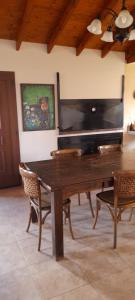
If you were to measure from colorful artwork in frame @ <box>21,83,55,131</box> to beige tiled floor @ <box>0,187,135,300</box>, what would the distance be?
190cm

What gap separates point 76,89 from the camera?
4.48 metres

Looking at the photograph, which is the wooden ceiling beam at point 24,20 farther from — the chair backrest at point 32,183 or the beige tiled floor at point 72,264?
the beige tiled floor at point 72,264

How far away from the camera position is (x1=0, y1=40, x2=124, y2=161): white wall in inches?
154

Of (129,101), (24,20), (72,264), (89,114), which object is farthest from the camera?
(129,101)

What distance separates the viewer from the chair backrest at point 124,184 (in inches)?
83.0

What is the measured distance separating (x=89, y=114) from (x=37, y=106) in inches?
45.5

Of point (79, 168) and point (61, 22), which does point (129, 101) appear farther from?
point (79, 168)

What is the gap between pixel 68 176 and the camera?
88.3 inches

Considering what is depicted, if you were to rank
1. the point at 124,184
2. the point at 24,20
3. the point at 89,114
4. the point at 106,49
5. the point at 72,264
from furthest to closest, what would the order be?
the point at 89,114 < the point at 106,49 < the point at 24,20 < the point at 124,184 < the point at 72,264

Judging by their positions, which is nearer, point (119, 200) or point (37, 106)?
point (119, 200)

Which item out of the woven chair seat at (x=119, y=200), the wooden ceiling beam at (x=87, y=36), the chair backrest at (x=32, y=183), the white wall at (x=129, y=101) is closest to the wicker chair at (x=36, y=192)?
the chair backrest at (x=32, y=183)

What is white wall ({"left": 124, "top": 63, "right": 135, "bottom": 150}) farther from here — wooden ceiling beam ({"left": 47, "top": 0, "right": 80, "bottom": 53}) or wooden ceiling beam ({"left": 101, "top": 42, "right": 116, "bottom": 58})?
wooden ceiling beam ({"left": 47, "top": 0, "right": 80, "bottom": 53})

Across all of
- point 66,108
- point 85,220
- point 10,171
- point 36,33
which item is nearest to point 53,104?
point 66,108

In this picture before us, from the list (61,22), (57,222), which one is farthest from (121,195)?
(61,22)
